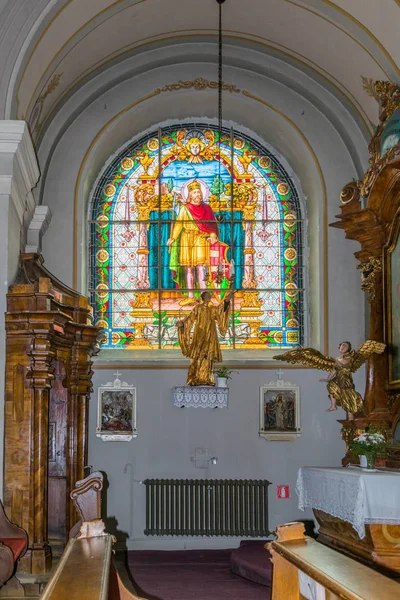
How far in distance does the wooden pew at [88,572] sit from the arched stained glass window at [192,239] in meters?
7.66

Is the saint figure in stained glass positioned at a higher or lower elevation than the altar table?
higher

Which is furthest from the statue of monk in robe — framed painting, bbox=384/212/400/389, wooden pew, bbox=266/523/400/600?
wooden pew, bbox=266/523/400/600

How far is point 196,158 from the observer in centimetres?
1345

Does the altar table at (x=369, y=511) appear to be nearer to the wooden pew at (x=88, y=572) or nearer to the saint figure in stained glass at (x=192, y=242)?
the wooden pew at (x=88, y=572)

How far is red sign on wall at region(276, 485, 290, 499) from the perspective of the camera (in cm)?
1184

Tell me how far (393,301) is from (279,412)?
252 centimetres

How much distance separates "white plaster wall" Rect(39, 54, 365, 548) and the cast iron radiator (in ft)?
0.54

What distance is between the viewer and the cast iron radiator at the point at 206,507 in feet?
38.4

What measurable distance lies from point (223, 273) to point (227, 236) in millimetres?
614

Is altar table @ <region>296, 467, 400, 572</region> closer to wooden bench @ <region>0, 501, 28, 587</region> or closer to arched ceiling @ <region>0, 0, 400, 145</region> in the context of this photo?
wooden bench @ <region>0, 501, 28, 587</region>

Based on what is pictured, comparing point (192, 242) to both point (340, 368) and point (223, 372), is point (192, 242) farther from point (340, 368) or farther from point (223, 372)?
point (340, 368)

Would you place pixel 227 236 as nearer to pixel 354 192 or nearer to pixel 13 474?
pixel 354 192

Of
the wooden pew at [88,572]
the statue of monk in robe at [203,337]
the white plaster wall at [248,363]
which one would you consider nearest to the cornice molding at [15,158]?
the white plaster wall at [248,363]

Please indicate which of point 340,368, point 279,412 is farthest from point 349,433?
point 279,412
